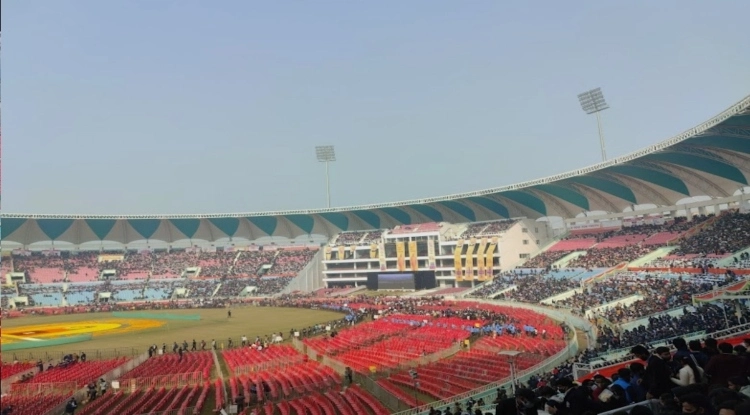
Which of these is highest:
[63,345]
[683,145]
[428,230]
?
[683,145]

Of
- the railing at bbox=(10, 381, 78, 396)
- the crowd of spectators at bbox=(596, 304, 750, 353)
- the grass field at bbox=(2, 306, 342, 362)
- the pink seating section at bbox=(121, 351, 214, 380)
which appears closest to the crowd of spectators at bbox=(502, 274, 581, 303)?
the grass field at bbox=(2, 306, 342, 362)

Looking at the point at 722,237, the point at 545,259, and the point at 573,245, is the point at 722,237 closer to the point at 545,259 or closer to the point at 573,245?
the point at 573,245

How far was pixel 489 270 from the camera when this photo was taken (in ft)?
199

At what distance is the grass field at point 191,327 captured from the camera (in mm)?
34844

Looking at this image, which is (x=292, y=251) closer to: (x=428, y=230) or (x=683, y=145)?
(x=428, y=230)

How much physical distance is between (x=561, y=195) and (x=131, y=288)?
203 ft

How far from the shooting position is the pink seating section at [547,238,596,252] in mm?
57406

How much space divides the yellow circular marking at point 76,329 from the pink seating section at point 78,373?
15459mm

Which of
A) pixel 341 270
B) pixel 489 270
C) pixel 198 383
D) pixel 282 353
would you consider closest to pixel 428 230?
pixel 489 270

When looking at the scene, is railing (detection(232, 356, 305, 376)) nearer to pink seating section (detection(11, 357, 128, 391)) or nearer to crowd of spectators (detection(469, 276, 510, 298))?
pink seating section (detection(11, 357, 128, 391))

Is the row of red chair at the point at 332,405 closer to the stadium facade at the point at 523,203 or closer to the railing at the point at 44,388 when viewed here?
the railing at the point at 44,388

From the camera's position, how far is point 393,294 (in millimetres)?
66125

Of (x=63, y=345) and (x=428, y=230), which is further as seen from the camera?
(x=428, y=230)

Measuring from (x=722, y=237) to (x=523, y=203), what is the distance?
1119 inches
